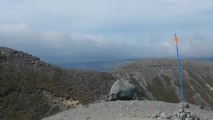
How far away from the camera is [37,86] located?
75.5 metres

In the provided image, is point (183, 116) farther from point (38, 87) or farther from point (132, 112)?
point (38, 87)

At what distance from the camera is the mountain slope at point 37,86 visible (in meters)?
67.9

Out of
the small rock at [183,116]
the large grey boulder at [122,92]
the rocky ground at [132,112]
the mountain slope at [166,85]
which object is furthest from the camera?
the mountain slope at [166,85]

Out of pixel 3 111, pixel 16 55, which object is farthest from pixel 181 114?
pixel 16 55

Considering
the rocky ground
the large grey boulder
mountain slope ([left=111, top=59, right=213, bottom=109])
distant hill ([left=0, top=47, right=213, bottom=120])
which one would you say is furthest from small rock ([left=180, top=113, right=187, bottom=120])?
mountain slope ([left=111, top=59, right=213, bottom=109])

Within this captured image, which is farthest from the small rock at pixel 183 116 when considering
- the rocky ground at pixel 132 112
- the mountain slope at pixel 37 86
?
the mountain slope at pixel 37 86

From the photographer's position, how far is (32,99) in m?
70.8

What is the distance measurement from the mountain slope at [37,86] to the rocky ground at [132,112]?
2612cm

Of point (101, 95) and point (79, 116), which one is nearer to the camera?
point (79, 116)

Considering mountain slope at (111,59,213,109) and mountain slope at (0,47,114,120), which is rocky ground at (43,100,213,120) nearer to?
mountain slope at (0,47,114,120)

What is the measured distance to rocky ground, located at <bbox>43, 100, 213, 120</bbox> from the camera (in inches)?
1351

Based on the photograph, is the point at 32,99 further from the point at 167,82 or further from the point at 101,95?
the point at 167,82

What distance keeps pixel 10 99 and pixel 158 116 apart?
38.9 meters

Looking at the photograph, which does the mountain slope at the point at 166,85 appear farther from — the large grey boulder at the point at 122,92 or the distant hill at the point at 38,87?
the large grey boulder at the point at 122,92
